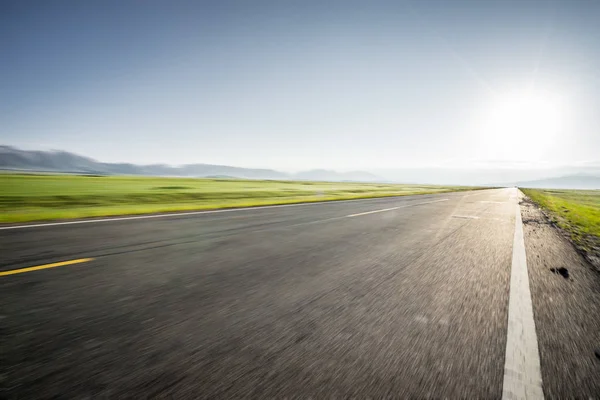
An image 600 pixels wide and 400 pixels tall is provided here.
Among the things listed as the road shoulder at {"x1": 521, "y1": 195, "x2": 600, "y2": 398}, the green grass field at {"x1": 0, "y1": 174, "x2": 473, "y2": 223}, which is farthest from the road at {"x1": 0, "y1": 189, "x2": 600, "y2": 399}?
the green grass field at {"x1": 0, "y1": 174, "x2": 473, "y2": 223}

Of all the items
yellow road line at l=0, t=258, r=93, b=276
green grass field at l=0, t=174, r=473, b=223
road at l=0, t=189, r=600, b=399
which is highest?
road at l=0, t=189, r=600, b=399

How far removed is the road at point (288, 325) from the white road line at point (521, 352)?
0.01 meters

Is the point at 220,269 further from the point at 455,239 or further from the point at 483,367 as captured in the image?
the point at 455,239

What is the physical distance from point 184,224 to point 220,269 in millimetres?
4873

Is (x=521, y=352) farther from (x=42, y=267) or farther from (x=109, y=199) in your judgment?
(x=109, y=199)

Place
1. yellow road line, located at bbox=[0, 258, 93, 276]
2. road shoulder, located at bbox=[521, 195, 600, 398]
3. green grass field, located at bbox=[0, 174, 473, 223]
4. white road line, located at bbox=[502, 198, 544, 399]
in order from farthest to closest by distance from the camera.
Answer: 1. green grass field, located at bbox=[0, 174, 473, 223]
2. yellow road line, located at bbox=[0, 258, 93, 276]
3. road shoulder, located at bbox=[521, 195, 600, 398]
4. white road line, located at bbox=[502, 198, 544, 399]

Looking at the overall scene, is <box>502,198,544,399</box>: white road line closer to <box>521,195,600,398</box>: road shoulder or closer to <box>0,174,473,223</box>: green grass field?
<box>521,195,600,398</box>: road shoulder

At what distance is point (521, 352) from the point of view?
2.01 m

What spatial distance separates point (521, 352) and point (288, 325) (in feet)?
5.60

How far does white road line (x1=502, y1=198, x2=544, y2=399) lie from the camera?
64.2 inches

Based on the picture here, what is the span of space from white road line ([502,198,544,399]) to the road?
0.01 m

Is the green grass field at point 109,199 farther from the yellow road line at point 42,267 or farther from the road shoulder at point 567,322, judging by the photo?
the road shoulder at point 567,322

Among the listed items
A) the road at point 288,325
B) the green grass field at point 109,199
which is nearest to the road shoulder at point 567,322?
the road at point 288,325

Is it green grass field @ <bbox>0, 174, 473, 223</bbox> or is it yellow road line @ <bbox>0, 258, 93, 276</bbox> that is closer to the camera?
yellow road line @ <bbox>0, 258, 93, 276</bbox>
